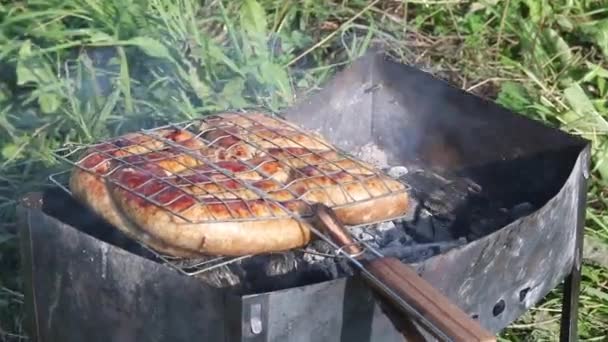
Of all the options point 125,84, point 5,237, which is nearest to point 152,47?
point 125,84

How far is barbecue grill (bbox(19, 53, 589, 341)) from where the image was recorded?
2127 millimetres

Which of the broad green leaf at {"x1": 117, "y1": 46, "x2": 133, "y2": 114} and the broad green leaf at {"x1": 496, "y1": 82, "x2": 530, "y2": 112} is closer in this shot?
the broad green leaf at {"x1": 117, "y1": 46, "x2": 133, "y2": 114}

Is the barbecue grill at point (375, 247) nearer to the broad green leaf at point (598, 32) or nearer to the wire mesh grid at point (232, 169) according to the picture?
the wire mesh grid at point (232, 169)

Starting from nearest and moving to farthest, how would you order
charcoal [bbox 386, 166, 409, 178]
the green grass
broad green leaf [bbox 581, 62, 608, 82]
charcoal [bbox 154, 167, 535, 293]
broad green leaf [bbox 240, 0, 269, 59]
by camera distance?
1. charcoal [bbox 154, 167, 535, 293]
2. charcoal [bbox 386, 166, 409, 178]
3. the green grass
4. broad green leaf [bbox 240, 0, 269, 59]
5. broad green leaf [bbox 581, 62, 608, 82]

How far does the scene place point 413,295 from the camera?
76.4 inches

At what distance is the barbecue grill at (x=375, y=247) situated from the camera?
2127 mm

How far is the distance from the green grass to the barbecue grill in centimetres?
59

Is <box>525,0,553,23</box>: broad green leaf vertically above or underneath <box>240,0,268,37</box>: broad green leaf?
underneath

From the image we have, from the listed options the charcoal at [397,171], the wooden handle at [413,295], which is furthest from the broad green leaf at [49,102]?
the wooden handle at [413,295]

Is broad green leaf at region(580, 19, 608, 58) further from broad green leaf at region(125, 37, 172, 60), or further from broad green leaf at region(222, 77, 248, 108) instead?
broad green leaf at region(125, 37, 172, 60)

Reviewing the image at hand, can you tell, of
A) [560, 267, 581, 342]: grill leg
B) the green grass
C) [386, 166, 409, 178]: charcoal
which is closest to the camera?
[560, 267, 581, 342]: grill leg

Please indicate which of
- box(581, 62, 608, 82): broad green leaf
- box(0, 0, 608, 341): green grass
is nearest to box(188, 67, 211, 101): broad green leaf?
box(0, 0, 608, 341): green grass

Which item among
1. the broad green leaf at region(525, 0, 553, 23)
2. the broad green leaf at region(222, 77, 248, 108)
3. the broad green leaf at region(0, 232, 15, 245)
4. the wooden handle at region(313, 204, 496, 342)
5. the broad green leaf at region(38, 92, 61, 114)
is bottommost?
the broad green leaf at region(0, 232, 15, 245)

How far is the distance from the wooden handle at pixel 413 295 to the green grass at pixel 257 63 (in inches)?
61.5
